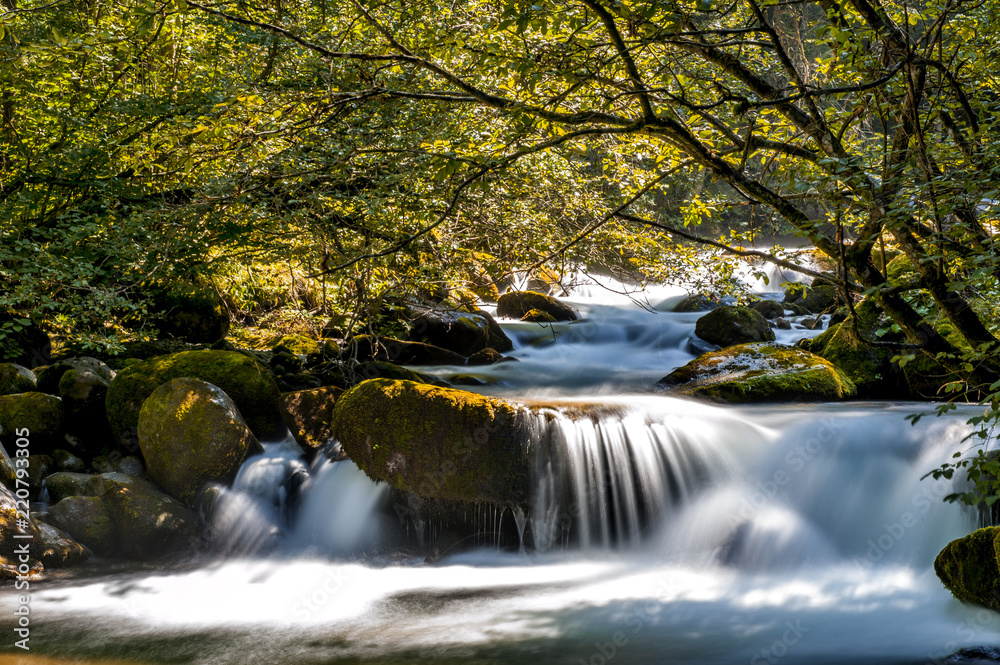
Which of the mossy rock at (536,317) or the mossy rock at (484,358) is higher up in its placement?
the mossy rock at (536,317)

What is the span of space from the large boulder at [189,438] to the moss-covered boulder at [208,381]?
0.65m

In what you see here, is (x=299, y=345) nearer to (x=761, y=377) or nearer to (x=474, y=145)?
(x=474, y=145)

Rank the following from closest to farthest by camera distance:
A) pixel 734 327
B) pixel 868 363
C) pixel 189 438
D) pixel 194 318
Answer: pixel 189 438, pixel 868 363, pixel 194 318, pixel 734 327

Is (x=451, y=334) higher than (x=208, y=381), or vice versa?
(x=451, y=334)

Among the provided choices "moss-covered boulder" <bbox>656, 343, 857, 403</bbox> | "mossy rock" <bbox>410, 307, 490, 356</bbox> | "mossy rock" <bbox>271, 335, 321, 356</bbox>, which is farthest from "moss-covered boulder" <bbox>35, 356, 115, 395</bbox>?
"moss-covered boulder" <bbox>656, 343, 857, 403</bbox>

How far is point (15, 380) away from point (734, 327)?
11097 millimetres

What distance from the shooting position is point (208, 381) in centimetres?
755

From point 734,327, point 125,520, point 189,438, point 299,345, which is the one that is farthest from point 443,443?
point 734,327

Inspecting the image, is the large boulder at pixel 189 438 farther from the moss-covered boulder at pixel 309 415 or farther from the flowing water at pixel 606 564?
the moss-covered boulder at pixel 309 415

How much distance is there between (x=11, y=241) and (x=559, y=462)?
18.6 ft

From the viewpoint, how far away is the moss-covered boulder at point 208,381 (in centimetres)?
738

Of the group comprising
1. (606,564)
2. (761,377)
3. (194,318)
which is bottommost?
(606,564)

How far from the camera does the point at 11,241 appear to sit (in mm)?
6262

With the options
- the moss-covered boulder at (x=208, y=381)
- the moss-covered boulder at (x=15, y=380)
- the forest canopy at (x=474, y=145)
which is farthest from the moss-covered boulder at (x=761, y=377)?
the moss-covered boulder at (x=15, y=380)
